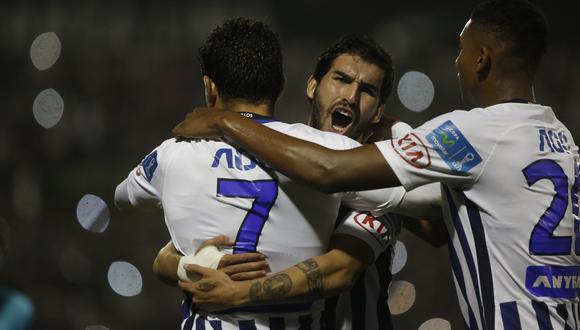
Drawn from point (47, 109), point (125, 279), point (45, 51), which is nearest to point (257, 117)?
point (125, 279)

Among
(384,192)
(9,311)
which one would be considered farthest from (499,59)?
(9,311)

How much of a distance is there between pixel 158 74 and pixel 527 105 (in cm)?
360

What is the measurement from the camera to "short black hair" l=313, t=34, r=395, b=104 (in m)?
2.40

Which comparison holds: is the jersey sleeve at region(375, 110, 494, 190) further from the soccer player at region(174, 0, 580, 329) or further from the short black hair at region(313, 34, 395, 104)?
the short black hair at region(313, 34, 395, 104)

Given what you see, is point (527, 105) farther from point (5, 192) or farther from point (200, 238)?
point (5, 192)

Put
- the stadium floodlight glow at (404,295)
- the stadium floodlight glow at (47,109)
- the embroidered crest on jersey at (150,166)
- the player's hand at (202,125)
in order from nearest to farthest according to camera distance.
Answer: the player's hand at (202,125), the embroidered crest on jersey at (150,166), the stadium floodlight glow at (404,295), the stadium floodlight glow at (47,109)

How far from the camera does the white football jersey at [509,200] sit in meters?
1.67

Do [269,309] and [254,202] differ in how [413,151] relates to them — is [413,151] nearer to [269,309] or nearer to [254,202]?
[254,202]

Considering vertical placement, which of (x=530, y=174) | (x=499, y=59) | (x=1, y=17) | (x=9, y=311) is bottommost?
(x=9, y=311)

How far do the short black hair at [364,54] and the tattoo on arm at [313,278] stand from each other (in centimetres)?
88

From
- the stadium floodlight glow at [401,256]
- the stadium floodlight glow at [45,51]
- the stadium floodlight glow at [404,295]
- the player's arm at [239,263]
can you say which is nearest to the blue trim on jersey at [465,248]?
the player's arm at [239,263]

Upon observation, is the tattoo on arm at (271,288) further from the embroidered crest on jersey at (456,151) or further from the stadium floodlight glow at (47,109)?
the stadium floodlight glow at (47,109)

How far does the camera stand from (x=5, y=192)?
5.08 meters

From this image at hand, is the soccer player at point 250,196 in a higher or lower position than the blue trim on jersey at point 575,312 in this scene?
higher
